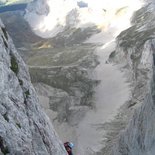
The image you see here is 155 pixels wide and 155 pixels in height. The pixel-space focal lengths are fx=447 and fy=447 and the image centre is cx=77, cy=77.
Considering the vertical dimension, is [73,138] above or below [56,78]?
below

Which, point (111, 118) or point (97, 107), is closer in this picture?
point (111, 118)

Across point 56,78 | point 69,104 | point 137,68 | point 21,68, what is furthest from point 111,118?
point 21,68

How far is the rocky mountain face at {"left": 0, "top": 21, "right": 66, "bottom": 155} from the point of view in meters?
28.9

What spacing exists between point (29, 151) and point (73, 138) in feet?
334

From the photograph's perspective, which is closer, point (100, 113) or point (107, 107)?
point (100, 113)

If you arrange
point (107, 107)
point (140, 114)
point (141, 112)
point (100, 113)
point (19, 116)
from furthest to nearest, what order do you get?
point (107, 107)
point (100, 113)
point (141, 112)
point (140, 114)
point (19, 116)

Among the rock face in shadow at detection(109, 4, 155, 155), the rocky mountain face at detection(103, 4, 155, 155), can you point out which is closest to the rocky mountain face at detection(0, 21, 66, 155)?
the rock face in shadow at detection(109, 4, 155, 155)

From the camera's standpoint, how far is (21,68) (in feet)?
122

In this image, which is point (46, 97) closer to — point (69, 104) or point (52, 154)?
point (69, 104)

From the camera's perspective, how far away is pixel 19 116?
102 feet

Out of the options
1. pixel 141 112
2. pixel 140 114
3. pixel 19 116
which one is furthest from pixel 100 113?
pixel 19 116

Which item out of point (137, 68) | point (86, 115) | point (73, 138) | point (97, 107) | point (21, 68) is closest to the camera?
point (21, 68)

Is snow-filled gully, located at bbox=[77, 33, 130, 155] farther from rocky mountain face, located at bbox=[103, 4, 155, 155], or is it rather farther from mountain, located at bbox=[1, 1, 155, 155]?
rocky mountain face, located at bbox=[103, 4, 155, 155]

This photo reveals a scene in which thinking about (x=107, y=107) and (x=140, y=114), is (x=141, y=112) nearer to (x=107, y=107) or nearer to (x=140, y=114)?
(x=140, y=114)
